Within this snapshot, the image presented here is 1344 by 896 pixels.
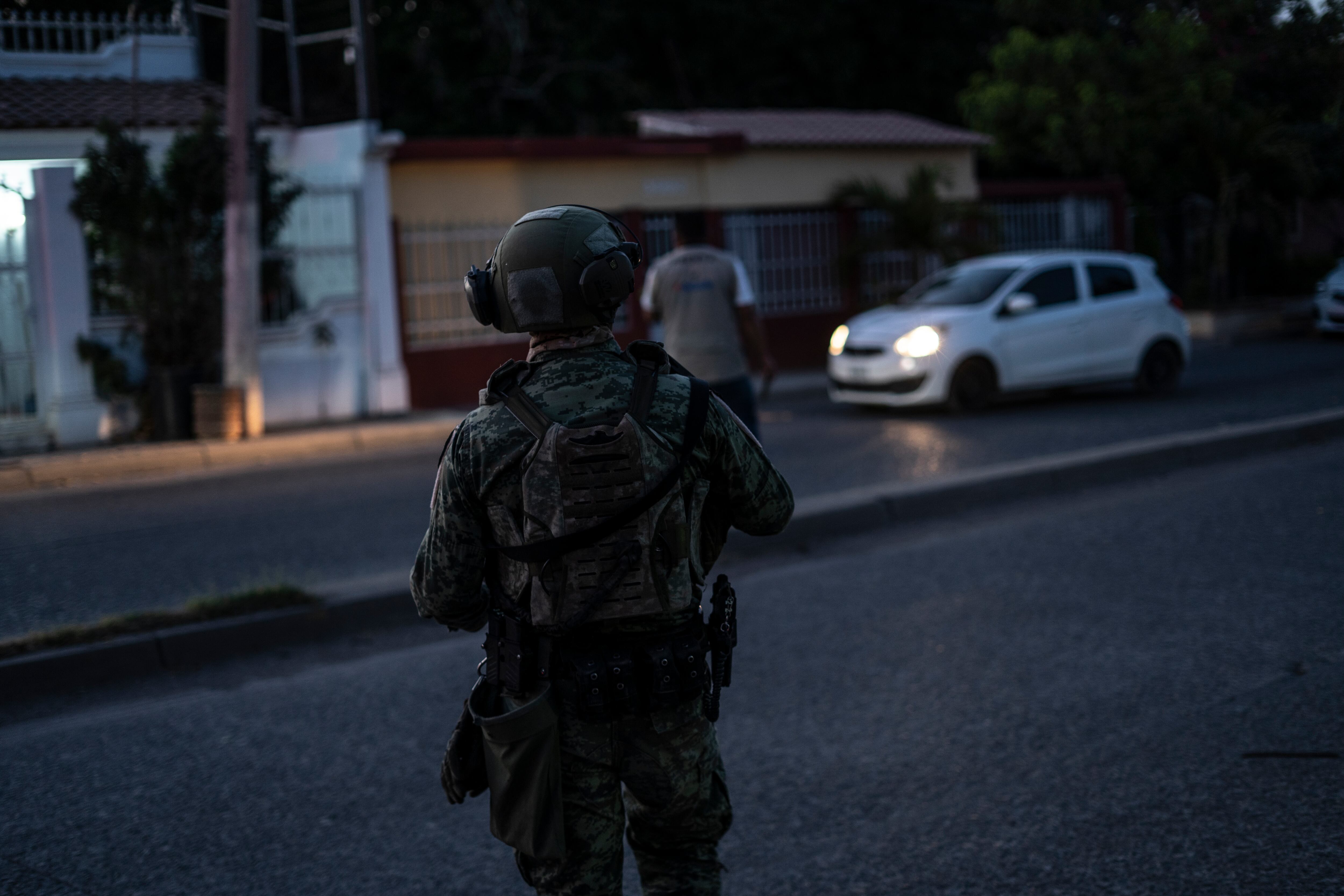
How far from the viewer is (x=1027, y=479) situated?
901 centimetres

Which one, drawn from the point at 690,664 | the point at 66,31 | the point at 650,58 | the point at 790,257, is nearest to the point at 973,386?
the point at 790,257

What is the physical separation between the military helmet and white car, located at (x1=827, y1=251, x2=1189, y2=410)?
10885 millimetres

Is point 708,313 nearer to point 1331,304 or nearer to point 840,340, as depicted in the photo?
point 840,340

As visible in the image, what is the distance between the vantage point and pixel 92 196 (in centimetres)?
1259

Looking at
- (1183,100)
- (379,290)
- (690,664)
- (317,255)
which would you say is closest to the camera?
(690,664)

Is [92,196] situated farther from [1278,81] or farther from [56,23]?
[1278,81]

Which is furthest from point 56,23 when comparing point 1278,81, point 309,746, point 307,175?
point 1278,81

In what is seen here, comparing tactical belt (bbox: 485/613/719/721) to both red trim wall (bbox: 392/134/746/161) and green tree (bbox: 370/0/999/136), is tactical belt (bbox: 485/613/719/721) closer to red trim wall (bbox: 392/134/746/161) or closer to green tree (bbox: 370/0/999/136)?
red trim wall (bbox: 392/134/746/161)

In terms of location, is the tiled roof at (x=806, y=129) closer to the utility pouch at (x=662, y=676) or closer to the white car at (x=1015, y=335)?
the white car at (x=1015, y=335)

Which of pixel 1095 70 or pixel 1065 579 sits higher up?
pixel 1095 70

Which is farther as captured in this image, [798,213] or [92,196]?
[798,213]

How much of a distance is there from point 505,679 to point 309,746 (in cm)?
249

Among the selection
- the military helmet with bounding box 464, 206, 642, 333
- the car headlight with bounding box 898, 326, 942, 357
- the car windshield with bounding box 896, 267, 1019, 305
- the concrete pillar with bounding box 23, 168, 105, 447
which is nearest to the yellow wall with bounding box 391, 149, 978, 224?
the concrete pillar with bounding box 23, 168, 105, 447

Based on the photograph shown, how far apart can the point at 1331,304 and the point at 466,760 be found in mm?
20630
